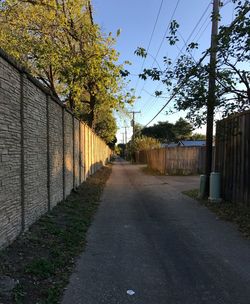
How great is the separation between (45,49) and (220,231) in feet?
46.4

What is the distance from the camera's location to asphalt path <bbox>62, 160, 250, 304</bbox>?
14.7 ft

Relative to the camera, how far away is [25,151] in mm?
6926

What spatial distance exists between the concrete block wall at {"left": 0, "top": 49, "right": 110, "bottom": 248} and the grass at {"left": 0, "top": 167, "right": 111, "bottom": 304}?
0.81ft

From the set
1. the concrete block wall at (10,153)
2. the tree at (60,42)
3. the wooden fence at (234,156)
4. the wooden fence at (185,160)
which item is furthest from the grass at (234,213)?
the wooden fence at (185,160)

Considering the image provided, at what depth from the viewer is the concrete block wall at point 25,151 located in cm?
571

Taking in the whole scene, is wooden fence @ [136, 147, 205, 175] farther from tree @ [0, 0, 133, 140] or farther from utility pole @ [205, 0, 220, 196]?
utility pole @ [205, 0, 220, 196]

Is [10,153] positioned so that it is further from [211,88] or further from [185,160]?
[185,160]

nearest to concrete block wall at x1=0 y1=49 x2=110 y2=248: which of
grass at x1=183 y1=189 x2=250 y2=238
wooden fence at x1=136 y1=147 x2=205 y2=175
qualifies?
grass at x1=183 y1=189 x2=250 y2=238

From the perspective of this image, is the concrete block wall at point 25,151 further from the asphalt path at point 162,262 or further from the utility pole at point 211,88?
the utility pole at point 211,88

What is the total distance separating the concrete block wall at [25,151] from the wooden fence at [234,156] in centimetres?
525

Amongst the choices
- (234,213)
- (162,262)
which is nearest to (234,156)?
(234,213)

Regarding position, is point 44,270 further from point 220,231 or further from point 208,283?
point 220,231

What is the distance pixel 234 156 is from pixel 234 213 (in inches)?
82.4

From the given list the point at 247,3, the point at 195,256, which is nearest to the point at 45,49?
the point at 247,3
